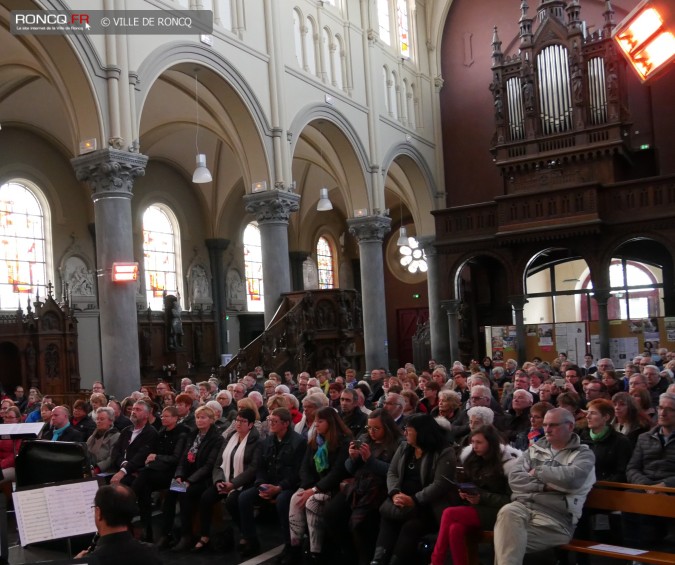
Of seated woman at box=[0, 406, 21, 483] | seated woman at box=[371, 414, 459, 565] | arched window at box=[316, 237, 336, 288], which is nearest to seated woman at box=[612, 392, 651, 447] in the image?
seated woman at box=[371, 414, 459, 565]

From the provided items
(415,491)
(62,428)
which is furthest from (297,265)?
(415,491)

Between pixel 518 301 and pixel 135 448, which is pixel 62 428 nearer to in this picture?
pixel 135 448

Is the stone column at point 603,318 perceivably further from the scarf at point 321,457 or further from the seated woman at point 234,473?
the scarf at point 321,457

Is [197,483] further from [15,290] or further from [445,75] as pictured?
[445,75]

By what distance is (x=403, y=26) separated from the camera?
23016 mm

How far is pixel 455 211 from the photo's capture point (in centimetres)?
1964

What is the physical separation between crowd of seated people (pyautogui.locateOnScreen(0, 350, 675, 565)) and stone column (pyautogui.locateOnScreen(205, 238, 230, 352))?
1509cm

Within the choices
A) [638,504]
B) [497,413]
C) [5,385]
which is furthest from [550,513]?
[5,385]

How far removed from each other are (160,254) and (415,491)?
18053 millimetres

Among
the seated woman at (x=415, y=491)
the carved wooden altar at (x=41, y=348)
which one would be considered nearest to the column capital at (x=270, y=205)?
the carved wooden altar at (x=41, y=348)

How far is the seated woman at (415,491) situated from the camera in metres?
5.16

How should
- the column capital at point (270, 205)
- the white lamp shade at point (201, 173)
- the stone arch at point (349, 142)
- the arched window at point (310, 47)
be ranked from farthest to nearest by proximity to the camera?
the arched window at point (310, 47), the stone arch at point (349, 142), the column capital at point (270, 205), the white lamp shade at point (201, 173)

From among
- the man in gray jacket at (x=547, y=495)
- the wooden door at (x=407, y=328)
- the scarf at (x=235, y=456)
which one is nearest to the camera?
the man in gray jacket at (x=547, y=495)

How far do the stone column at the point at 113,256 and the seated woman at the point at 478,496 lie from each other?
8048 millimetres
